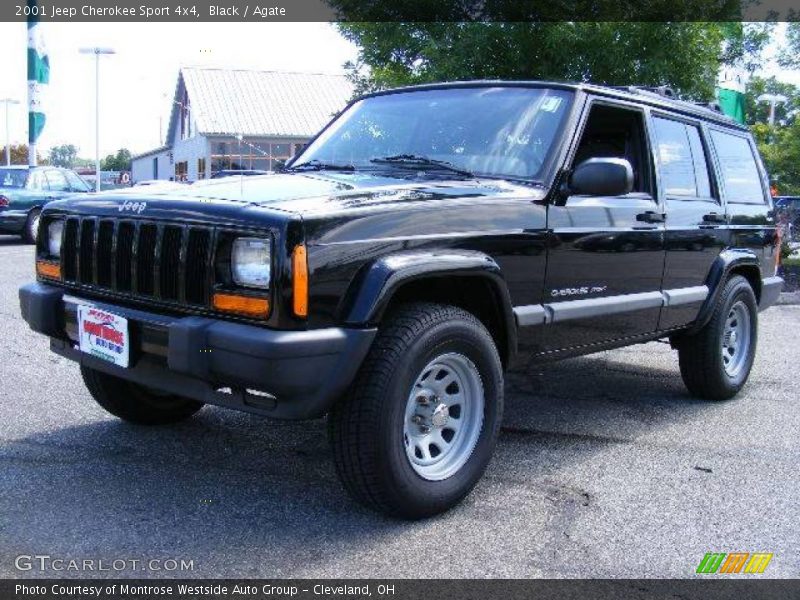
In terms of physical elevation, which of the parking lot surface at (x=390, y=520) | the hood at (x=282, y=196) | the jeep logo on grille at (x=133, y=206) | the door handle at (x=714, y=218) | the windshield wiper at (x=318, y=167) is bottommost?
the parking lot surface at (x=390, y=520)

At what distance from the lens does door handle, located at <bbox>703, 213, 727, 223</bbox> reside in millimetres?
5082

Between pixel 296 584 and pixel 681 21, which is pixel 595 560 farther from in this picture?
pixel 681 21

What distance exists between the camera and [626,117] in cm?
462

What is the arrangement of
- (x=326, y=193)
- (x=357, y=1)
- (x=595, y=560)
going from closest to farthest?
(x=595, y=560) < (x=326, y=193) < (x=357, y=1)

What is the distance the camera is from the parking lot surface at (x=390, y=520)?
2.94m

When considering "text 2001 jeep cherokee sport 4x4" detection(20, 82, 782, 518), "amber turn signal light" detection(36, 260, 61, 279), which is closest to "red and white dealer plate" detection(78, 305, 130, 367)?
"text 2001 jeep cherokee sport 4x4" detection(20, 82, 782, 518)

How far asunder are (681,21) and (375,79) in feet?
13.1

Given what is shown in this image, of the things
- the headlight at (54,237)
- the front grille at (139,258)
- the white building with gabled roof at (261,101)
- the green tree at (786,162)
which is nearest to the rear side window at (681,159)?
the front grille at (139,258)

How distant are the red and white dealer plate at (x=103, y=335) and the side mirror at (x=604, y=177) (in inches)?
84.2

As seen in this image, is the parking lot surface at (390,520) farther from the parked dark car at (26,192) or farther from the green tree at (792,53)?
the green tree at (792,53)

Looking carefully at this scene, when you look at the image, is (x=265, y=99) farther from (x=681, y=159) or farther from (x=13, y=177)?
(x=681, y=159)

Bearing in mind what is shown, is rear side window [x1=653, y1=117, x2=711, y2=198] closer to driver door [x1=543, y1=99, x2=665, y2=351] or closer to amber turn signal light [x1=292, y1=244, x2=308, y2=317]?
driver door [x1=543, y1=99, x2=665, y2=351]

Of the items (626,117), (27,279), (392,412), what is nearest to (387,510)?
(392,412)

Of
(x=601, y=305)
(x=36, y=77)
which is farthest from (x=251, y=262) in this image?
(x=36, y=77)
